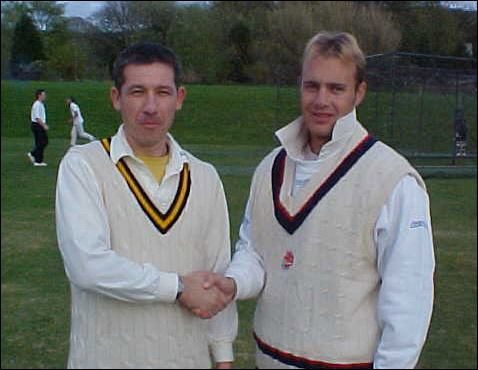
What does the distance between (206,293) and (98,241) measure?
1.08 feet

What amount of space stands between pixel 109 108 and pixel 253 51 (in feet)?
3.20

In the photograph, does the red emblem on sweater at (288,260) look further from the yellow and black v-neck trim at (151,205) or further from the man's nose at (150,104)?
the man's nose at (150,104)

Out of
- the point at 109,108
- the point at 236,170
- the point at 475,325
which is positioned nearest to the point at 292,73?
the point at 236,170

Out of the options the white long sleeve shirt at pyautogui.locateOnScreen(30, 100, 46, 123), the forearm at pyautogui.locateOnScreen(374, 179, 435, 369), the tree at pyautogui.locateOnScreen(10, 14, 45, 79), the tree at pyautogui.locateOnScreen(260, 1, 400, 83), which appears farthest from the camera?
the tree at pyautogui.locateOnScreen(260, 1, 400, 83)

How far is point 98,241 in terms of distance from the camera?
1.88 metres

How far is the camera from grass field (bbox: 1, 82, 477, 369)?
141 inches

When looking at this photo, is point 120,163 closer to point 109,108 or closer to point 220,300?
point 220,300

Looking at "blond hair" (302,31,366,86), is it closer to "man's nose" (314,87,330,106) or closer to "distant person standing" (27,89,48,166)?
"man's nose" (314,87,330,106)

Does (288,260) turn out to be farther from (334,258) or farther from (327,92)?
(327,92)

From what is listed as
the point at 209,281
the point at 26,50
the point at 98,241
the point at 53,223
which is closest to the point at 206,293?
the point at 209,281

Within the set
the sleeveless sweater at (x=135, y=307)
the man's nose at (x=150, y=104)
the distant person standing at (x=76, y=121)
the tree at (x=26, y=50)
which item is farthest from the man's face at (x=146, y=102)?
the tree at (x=26, y=50)

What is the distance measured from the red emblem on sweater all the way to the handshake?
0.50 ft

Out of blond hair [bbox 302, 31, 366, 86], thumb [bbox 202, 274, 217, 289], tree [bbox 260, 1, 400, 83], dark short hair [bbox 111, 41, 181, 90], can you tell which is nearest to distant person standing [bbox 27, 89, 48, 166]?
tree [bbox 260, 1, 400, 83]

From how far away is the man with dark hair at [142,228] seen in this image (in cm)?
192
